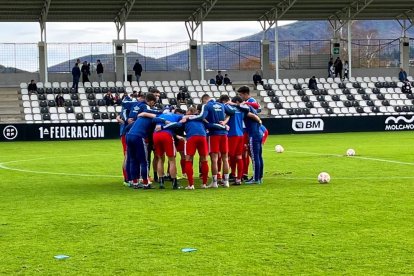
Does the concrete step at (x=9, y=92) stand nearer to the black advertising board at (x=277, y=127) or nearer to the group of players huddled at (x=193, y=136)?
the black advertising board at (x=277, y=127)

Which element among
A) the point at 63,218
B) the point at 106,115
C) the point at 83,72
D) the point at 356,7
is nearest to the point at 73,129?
the point at 106,115

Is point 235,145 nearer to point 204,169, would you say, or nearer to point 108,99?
point 204,169

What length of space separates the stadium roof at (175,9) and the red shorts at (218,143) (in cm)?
3014

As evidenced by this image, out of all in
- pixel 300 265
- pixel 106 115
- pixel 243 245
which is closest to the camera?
pixel 300 265

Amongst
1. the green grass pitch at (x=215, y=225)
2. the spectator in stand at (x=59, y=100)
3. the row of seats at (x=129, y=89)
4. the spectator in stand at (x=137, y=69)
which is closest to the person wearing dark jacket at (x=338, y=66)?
the row of seats at (x=129, y=89)

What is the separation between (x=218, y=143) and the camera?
17.4 meters

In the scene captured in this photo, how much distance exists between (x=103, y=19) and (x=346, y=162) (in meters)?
30.0

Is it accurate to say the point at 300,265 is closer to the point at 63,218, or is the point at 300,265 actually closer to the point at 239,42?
the point at 63,218

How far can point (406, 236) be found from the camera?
1052 centimetres

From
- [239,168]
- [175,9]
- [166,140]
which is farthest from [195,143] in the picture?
[175,9]

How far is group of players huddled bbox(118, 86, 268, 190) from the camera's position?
1702 cm

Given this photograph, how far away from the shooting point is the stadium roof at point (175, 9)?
47.0 metres

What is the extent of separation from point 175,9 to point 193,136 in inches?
1313

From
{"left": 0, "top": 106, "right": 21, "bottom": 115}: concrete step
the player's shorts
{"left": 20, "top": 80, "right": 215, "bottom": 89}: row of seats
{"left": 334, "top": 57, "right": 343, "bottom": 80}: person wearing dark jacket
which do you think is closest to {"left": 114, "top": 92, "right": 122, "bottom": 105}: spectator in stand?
{"left": 20, "top": 80, "right": 215, "bottom": 89}: row of seats
